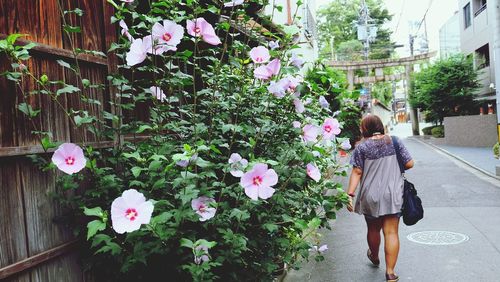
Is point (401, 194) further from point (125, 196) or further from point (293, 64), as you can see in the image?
point (125, 196)

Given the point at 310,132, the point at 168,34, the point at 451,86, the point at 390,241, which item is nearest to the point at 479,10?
the point at 451,86

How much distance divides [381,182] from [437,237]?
97.6 inches

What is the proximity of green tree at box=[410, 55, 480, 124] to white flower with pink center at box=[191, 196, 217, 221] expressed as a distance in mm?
25076

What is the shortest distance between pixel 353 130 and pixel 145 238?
56.1 feet

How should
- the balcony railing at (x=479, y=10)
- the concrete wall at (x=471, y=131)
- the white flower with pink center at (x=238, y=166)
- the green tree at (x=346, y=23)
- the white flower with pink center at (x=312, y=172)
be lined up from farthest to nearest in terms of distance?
1. the green tree at (x=346, y=23)
2. the balcony railing at (x=479, y=10)
3. the concrete wall at (x=471, y=131)
4. the white flower with pink center at (x=312, y=172)
5. the white flower with pink center at (x=238, y=166)

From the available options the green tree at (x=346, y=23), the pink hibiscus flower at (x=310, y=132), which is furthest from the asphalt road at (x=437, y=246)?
the green tree at (x=346, y=23)

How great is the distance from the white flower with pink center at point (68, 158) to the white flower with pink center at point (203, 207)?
591 mm

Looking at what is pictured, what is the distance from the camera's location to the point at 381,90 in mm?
62969

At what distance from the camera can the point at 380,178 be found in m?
4.62

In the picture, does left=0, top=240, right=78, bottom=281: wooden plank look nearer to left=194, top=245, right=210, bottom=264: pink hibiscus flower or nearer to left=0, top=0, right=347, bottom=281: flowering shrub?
left=0, top=0, right=347, bottom=281: flowering shrub

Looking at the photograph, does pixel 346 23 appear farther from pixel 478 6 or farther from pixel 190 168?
pixel 190 168

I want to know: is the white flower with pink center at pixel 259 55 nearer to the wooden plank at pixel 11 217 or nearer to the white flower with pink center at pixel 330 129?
the white flower with pink center at pixel 330 129

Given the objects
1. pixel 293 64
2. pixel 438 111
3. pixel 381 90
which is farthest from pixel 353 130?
pixel 381 90

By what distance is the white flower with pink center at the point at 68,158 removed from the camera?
6.89 ft
